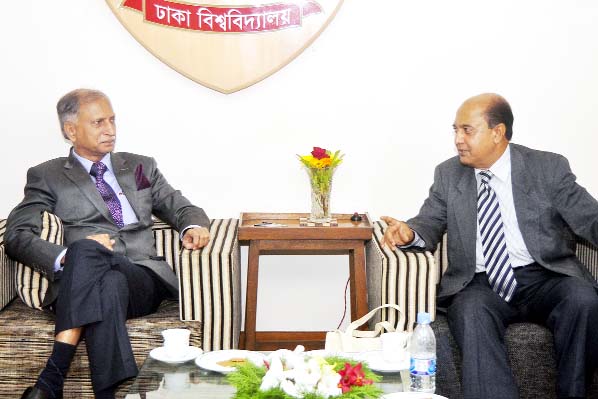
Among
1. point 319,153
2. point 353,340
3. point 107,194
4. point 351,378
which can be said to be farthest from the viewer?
point 319,153

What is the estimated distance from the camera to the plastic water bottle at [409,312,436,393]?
A: 2.63m

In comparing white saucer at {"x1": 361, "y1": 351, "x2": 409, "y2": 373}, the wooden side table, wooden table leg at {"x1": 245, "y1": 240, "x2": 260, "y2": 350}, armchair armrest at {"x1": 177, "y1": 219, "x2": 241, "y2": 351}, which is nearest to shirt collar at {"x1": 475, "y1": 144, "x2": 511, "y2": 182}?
the wooden side table

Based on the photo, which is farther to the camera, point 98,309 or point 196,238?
point 196,238

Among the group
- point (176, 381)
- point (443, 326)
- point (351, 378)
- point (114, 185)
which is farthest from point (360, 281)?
point (351, 378)

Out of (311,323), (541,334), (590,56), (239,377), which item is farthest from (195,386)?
(590,56)

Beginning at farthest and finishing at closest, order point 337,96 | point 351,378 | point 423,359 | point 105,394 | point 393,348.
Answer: point 337,96
point 105,394
point 393,348
point 423,359
point 351,378

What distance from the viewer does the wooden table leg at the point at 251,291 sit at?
4047 mm

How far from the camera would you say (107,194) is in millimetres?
3982

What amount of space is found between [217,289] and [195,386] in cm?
95

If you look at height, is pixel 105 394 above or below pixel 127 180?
below

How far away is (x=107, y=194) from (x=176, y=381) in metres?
1.43

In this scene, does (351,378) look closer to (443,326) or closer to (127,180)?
(443,326)

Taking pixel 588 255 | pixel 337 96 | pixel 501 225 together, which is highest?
pixel 337 96

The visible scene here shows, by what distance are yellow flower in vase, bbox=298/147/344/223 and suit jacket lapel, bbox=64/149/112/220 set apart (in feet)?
2.90
